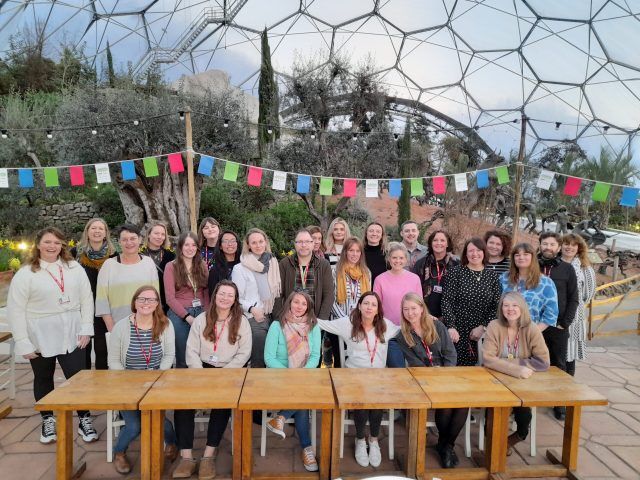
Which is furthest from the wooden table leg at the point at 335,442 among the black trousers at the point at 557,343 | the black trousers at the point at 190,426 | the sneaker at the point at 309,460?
the black trousers at the point at 557,343

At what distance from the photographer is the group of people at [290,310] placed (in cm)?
313

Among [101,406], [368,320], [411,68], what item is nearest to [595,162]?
[411,68]

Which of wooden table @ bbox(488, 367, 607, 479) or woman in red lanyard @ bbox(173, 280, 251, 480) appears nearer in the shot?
wooden table @ bbox(488, 367, 607, 479)

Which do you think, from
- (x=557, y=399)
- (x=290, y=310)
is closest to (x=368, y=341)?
(x=290, y=310)

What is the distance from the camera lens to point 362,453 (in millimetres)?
3125

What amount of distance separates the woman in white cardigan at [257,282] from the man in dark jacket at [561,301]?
2.47 metres

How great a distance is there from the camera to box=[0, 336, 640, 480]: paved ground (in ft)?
10.0

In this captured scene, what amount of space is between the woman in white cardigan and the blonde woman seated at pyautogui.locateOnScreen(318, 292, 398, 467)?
0.79 m

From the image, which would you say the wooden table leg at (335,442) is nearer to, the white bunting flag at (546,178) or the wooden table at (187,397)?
the wooden table at (187,397)

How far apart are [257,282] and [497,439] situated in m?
2.26

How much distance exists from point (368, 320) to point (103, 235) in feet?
8.10

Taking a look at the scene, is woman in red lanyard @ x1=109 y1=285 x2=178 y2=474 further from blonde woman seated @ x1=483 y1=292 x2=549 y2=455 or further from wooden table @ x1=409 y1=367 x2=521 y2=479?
blonde woman seated @ x1=483 y1=292 x2=549 y2=455

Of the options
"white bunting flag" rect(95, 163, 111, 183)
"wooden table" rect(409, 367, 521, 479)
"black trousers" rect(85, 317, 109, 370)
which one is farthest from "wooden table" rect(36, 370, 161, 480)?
"white bunting flag" rect(95, 163, 111, 183)

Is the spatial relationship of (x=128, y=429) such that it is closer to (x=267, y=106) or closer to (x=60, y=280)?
(x=60, y=280)
